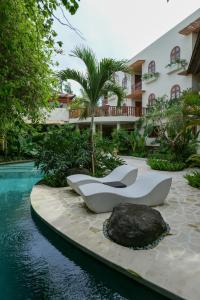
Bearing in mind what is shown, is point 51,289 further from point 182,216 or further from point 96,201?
Answer: point 182,216

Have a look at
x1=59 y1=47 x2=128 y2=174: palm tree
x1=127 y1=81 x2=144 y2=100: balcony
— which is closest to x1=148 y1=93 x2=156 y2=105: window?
x1=127 y1=81 x2=144 y2=100: balcony

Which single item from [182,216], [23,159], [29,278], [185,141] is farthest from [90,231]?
[23,159]

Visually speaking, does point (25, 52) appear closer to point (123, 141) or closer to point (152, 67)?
point (123, 141)

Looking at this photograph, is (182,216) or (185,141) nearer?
(182,216)

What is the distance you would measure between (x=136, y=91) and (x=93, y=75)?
18.3 m

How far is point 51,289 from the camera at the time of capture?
3955mm

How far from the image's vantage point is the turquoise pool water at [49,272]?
3.85 m

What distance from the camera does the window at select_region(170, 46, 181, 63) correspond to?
2189cm

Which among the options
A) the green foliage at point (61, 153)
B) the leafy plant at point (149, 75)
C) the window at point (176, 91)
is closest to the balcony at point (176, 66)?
the window at point (176, 91)

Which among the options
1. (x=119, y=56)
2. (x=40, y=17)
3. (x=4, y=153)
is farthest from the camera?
(x=4, y=153)

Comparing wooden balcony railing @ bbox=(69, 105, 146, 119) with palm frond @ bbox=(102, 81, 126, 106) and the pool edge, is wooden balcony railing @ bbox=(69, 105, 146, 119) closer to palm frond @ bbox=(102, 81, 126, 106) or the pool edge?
palm frond @ bbox=(102, 81, 126, 106)

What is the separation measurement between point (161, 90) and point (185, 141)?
1018cm

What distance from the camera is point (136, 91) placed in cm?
2761

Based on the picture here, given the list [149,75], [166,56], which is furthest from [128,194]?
[149,75]
